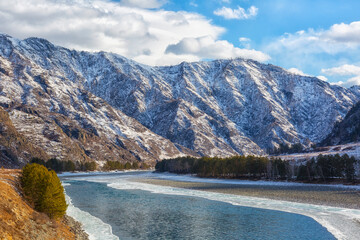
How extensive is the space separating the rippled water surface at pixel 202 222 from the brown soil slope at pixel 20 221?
1043 centimetres

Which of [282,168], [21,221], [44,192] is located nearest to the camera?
[21,221]

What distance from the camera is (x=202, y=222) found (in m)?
51.7

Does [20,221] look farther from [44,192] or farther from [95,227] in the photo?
[95,227]

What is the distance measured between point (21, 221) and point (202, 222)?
98.1 ft

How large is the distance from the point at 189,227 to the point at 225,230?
5643 mm

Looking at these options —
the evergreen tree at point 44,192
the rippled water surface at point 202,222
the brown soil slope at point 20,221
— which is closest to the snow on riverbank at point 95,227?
the rippled water surface at point 202,222

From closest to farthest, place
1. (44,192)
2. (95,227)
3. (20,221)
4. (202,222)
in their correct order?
(20,221) → (44,192) → (95,227) → (202,222)

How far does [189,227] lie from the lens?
157 feet

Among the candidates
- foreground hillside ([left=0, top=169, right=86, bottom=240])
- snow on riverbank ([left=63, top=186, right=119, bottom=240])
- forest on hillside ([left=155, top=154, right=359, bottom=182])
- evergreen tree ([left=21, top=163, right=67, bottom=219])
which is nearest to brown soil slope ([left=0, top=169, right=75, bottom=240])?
foreground hillside ([left=0, top=169, right=86, bottom=240])

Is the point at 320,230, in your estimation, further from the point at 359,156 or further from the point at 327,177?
the point at 359,156

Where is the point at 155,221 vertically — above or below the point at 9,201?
below

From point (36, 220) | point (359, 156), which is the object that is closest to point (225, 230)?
point (36, 220)

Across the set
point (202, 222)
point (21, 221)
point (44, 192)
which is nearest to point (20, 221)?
point (21, 221)

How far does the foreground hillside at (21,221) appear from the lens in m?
27.0
